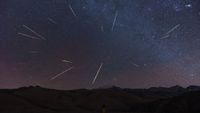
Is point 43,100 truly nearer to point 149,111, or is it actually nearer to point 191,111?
point 149,111

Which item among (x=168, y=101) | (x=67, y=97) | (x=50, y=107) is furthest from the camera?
(x=67, y=97)

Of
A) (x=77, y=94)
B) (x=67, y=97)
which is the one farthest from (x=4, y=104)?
(x=77, y=94)

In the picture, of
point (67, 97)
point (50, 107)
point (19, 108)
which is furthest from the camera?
point (67, 97)

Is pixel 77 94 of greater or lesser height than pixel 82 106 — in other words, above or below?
below

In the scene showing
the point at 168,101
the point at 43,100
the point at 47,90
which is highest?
the point at 168,101

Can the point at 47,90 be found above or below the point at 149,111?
below

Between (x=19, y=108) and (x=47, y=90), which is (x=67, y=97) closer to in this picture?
(x=47, y=90)

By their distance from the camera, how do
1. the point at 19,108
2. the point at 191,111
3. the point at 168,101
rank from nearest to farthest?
the point at 191,111 → the point at 168,101 → the point at 19,108

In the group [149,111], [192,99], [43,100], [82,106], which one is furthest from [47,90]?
[192,99]

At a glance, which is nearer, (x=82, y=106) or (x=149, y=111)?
(x=149, y=111)
